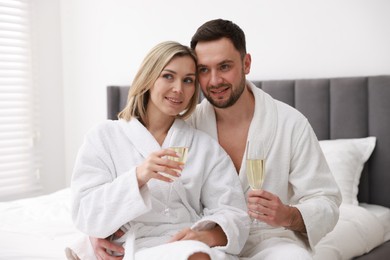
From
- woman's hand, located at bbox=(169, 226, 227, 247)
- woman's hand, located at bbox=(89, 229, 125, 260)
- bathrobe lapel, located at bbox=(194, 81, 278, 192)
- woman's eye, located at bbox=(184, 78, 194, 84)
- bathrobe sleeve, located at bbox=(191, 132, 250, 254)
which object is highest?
woman's eye, located at bbox=(184, 78, 194, 84)

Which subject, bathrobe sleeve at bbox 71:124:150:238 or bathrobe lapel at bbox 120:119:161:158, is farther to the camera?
bathrobe lapel at bbox 120:119:161:158

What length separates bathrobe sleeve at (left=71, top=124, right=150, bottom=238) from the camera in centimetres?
181

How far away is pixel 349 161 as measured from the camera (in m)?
2.90

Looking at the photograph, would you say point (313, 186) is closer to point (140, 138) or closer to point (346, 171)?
point (140, 138)

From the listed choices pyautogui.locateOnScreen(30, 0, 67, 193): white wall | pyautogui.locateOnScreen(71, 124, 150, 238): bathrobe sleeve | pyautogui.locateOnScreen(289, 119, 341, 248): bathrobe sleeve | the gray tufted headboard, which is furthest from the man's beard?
pyautogui.locateOnScreen(30, 0, 67, 193): white wall

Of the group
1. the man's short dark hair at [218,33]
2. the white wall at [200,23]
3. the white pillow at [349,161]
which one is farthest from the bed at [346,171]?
the man's short dark hair at [218,33]

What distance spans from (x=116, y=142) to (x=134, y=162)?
0.11 m

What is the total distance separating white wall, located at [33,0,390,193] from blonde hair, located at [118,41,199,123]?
4.39 feet

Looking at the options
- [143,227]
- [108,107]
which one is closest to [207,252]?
[143,227]

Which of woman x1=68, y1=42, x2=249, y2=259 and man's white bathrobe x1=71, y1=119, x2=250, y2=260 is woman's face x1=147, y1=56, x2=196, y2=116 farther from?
man's white bathrobe x1=71, y1=119, x2=250, y2=260

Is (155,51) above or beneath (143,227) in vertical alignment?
above

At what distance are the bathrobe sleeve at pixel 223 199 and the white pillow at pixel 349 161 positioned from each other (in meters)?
1.03

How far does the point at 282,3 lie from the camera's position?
3.41m

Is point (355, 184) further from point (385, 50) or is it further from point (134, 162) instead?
point (134, 162)
